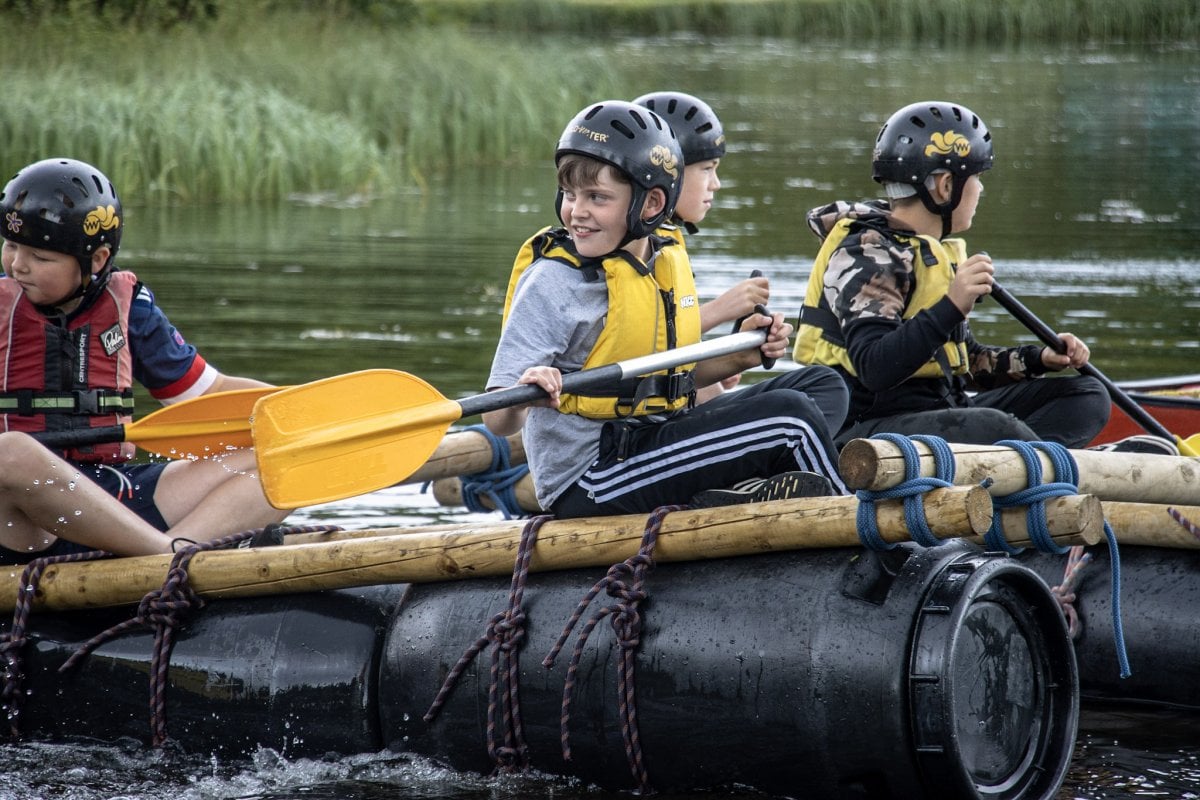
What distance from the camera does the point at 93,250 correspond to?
16.3ft

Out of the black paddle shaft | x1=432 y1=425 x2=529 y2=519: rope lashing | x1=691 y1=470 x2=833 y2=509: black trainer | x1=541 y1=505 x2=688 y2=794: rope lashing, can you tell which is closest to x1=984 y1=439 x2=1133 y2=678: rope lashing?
x1=691 y1=470 x2=833 y2=509: black trainer

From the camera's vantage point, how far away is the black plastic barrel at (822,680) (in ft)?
12.1

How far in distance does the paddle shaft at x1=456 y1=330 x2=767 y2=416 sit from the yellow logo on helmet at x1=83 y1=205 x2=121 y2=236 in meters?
1.36

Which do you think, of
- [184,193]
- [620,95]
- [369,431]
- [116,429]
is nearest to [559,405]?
[369,431]

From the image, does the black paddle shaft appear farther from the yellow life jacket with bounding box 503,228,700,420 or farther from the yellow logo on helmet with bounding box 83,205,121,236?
the yellow life jacket with bounding box 503,228,700,420

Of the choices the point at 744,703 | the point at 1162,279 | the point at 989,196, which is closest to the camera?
the point at 744,703

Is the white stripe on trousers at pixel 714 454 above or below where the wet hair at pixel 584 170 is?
A: below

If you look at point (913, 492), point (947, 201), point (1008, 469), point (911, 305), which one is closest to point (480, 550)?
point (913, 492)

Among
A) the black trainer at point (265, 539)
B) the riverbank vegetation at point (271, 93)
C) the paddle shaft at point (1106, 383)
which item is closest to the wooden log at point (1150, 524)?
the paddle shaft at point (1106, 383)

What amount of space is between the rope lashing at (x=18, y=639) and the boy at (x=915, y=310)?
2288 millimetres

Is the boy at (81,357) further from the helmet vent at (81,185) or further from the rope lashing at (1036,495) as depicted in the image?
the rope lashing at (1036,495)

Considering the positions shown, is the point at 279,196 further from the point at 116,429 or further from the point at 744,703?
the point at 744,703

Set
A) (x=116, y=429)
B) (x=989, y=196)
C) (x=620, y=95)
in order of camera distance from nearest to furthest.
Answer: (x=116, y=429) < (x=989, y=196) < (x=620, y=95)

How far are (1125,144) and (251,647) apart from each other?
18.6 meters
